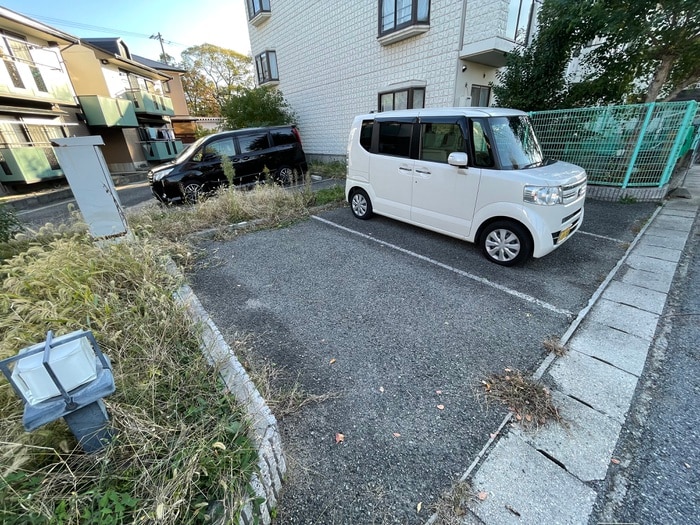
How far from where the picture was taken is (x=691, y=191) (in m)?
6.75

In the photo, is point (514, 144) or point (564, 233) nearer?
point (564, 233)

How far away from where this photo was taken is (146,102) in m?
15.4

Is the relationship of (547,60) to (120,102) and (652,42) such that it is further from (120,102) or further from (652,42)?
(120,102)

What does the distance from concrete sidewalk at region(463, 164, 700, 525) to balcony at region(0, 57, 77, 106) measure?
1508cm

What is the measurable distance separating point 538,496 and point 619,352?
1.59 meters

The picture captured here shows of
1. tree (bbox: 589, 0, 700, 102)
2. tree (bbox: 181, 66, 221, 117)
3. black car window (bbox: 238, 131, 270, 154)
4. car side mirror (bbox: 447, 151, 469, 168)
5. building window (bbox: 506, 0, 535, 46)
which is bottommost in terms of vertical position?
car side mirror (bbox: 447, 151, 469, 168)

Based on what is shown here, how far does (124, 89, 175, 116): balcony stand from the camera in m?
15.1

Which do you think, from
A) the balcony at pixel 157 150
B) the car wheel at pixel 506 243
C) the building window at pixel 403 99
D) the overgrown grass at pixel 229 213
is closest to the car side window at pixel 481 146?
the car wheel at pixel 506 243

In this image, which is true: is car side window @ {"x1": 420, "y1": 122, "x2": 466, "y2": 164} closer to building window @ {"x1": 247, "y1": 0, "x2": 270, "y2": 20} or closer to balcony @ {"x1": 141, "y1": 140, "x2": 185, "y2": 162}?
building window @ {"x1": 247, "y1": 0, "x2": 270, "y2": 20}

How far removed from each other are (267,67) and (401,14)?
8.19 metres

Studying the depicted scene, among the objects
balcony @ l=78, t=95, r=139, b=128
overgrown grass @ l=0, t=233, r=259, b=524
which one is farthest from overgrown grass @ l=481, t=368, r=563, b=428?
balcony @ l=78, t=95, r=139, b=128

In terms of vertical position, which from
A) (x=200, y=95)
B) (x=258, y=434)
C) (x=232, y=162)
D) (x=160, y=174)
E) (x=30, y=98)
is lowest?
(x=258, y=434)

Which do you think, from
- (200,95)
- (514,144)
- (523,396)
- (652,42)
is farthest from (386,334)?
(200,95)

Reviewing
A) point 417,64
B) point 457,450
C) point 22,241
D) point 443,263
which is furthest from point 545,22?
point 22,241
